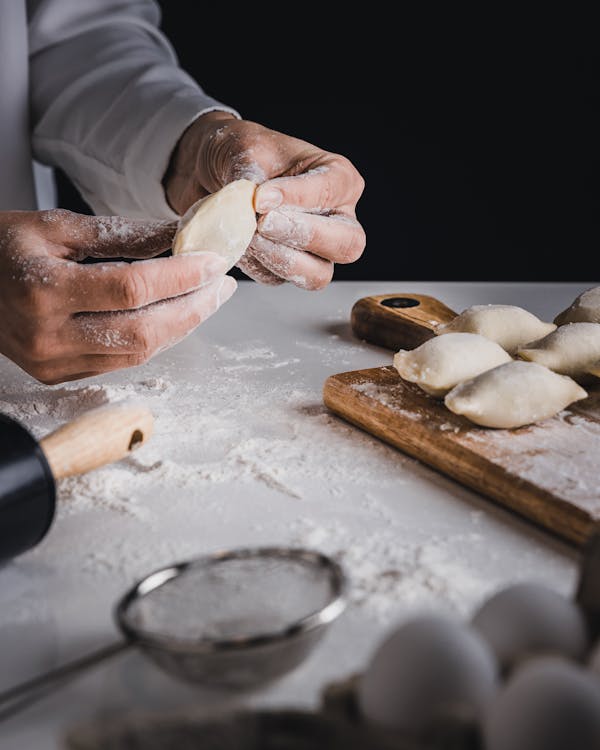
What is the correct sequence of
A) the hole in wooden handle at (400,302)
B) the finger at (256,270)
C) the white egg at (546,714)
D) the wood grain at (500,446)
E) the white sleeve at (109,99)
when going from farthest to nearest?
the white sleeve at (109,99), the hole in wooden handle at (400,302), the finger at (256,270), the wood grain at (500,446), the white egg at (546,714)

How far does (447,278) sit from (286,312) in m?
1.28

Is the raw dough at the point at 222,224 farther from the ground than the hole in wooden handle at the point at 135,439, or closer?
farther from the ground

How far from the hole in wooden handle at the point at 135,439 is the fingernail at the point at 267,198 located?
44 centimetres

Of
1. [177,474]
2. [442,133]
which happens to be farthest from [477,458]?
[442,133]

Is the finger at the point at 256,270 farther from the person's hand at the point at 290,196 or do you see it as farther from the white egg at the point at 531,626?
the white egg at the point at 531,626

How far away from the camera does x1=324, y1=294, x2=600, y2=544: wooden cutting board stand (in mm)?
893

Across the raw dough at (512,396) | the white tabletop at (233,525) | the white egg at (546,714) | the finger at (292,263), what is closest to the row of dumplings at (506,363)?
the raw dough at (512,396)

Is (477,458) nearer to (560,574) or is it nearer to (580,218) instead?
(560,574)

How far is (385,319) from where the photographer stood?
58.3 inches

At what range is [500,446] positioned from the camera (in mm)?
1021

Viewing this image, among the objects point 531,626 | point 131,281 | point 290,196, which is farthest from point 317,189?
point 531,626

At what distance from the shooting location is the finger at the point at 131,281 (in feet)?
3.49

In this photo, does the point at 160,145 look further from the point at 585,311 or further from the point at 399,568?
the point at 399,568

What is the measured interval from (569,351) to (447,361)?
0.62 feet
